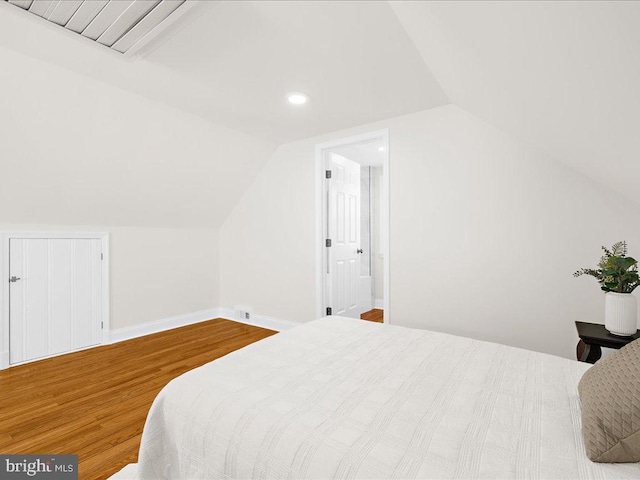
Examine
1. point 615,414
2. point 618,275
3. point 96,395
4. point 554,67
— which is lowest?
point 96,395

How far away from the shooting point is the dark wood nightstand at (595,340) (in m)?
1.83

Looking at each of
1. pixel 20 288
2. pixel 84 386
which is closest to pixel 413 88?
pixel 84 386

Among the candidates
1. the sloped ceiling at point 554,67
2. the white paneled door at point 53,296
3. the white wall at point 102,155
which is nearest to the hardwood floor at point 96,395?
the white paneled door at point 53,296

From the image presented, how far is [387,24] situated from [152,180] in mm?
2774

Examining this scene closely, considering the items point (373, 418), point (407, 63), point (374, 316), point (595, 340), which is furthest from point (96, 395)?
point (374, 316)

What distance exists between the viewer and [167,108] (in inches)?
115

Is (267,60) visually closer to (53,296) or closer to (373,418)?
(373,418)

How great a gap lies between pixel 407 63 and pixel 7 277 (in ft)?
12.4

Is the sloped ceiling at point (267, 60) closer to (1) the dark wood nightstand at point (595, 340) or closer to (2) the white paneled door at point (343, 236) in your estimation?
(2) the white paneled door at point (343, 236)

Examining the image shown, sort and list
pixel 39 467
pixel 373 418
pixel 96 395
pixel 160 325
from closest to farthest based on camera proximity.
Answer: pixel 373 418 < pixel 39 467 < pixel 96 395 < pixel 160 325

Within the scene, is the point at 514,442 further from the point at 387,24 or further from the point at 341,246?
the point at 341,246

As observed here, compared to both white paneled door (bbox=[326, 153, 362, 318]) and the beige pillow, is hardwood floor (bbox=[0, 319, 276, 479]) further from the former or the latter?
the beige pillow

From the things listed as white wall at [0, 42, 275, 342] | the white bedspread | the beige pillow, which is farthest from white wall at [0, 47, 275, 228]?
the beige pillow

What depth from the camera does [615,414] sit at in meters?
0.89
